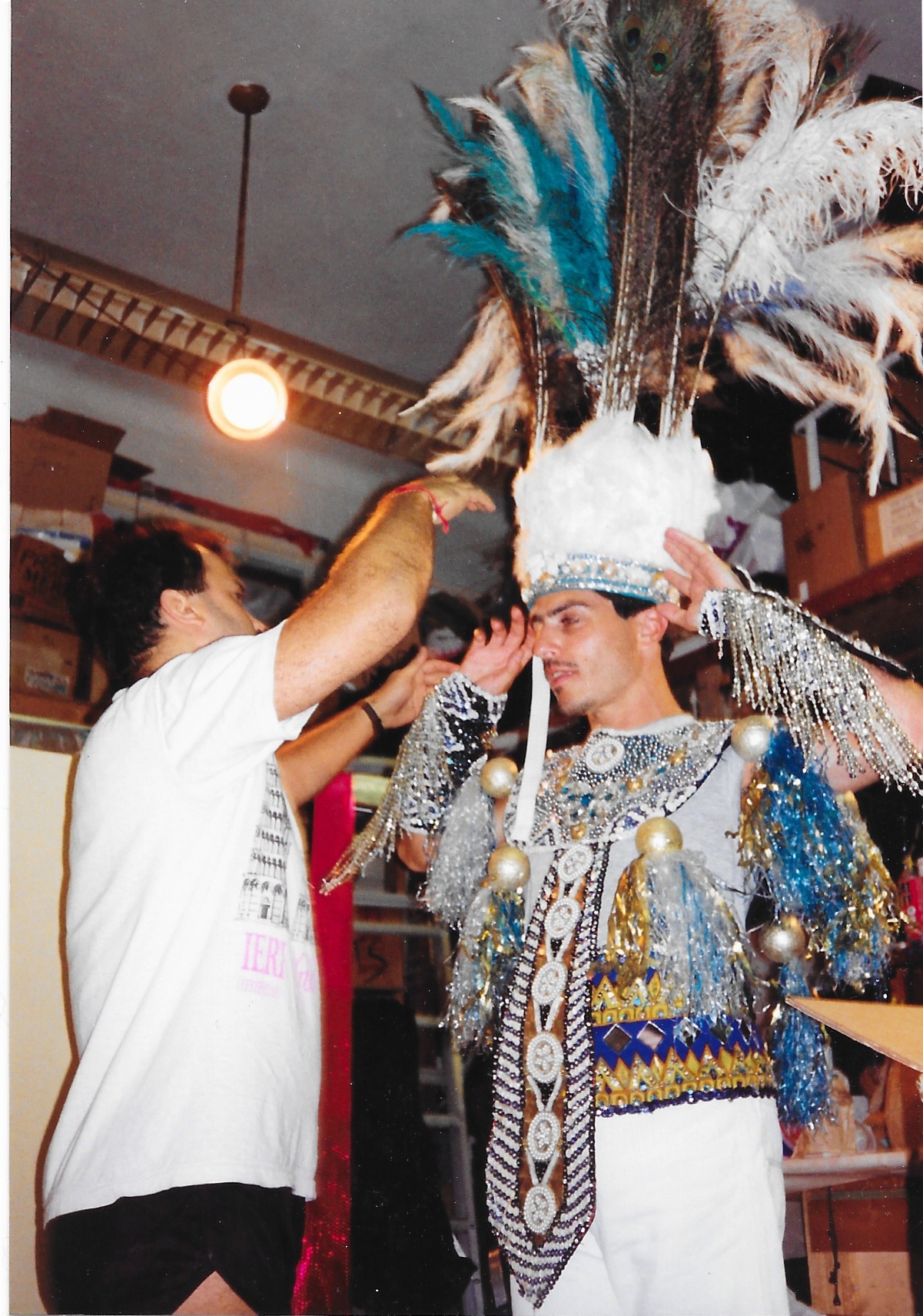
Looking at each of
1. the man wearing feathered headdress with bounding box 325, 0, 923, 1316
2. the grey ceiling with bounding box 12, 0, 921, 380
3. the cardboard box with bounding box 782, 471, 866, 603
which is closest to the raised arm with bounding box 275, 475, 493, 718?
the man wearing feathered headdress with bounding box 325, 0, 923, 1316

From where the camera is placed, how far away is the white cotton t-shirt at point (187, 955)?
1383 mm

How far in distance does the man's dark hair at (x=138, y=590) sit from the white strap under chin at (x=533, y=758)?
1.92 ft

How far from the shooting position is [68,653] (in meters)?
2.29

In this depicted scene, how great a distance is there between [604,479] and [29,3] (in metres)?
1.47

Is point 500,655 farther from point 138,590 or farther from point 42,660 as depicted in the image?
point 42,660

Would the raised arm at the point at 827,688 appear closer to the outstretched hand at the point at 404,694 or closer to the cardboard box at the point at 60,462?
the outstretched hand at the point at 404,694

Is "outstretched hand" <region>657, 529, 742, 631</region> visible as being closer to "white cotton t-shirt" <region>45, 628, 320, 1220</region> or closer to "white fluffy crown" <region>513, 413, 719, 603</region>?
"white fluffy crown" <region>513, 413, 719, 603</region>

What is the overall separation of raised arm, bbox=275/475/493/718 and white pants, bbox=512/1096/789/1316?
2.36ft

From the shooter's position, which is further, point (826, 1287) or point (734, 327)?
point (734, 327)

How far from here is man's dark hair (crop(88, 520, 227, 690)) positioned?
1.77 metres

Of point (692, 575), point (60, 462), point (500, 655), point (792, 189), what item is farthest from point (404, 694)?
point (792, 189)

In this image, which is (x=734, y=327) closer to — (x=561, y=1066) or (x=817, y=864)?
(x=817, y=864)

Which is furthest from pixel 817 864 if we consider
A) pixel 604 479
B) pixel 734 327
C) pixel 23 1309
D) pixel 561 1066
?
pixel 23 1309

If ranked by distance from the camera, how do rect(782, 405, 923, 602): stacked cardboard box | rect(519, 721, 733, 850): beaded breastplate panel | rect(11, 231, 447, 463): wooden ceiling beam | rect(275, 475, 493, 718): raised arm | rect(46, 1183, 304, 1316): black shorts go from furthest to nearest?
rect(11, 231, 447, 463): wooden ceiling beam
rect(782, 405, 923, 602): stacked cardboard box
rect(519, 721, 733, 850): beaded breastplate panel
rect(275, 475, 493, 718): raised arm
rect(46, 1183, 304, 1316): black shorts
